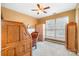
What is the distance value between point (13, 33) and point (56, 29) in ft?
3.56

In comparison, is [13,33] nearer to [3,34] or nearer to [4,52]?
[3,34]

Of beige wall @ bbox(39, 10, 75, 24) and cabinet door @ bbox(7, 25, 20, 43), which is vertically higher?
beige wall @ bbox(39, 10, 75, 24)

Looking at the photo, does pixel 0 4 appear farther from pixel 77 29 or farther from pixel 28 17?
pixel 77 29

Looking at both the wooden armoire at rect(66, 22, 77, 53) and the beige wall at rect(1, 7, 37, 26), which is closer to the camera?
the beige wall at rect(1, 7, 37, 26)

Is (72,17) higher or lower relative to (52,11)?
lower

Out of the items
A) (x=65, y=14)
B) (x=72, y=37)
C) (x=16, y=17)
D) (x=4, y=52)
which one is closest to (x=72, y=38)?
(x=72, y=37)

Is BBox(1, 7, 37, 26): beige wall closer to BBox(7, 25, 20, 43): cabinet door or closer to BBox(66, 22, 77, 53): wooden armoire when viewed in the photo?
BBox(7, 25, 20, 43): cabinet door

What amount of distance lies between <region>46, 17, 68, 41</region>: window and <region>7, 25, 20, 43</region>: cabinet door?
90 centimetres

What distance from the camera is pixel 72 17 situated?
2365 millimetres

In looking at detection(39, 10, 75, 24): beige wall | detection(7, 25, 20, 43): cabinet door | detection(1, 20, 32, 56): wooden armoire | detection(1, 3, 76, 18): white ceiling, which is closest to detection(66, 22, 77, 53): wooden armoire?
detection(39, 10, 75, 24): beige wall

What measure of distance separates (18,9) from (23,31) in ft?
1.89

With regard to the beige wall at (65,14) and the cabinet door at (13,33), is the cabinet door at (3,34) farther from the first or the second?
the beige wall at (65,14)

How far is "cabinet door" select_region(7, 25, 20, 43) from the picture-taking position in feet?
4.48

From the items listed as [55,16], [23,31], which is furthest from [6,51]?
[55,16]
